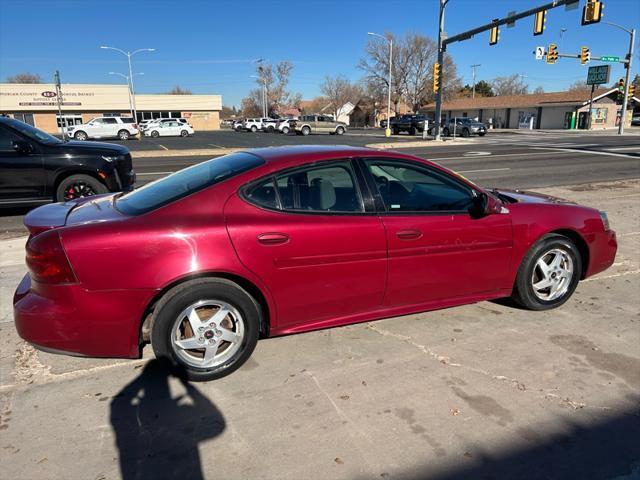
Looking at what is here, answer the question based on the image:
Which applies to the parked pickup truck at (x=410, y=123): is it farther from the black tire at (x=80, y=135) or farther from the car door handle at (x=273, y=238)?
the car door handle at (x=273, y=238)

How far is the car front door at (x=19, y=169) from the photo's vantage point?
742 cm

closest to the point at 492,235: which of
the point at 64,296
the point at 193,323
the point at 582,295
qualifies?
the point at 582,295

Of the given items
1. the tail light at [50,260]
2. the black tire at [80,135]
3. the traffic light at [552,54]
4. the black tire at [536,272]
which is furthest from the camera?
the black tire at [80,135]

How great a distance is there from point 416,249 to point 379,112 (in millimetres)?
87919

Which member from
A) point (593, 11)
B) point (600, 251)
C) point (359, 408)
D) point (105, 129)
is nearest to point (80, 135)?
point (105, 129)

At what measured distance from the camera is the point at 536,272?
4168 millimetres

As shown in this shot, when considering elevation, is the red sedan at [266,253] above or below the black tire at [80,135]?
below

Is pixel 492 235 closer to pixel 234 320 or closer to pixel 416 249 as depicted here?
pixel 416 249

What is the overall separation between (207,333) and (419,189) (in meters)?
1.97

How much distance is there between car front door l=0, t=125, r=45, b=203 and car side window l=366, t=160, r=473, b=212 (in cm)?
621

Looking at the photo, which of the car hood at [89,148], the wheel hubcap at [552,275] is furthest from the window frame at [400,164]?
the car hood at [89,148]

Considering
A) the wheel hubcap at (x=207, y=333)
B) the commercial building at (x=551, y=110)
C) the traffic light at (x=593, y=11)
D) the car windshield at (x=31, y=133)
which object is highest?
the traffic light at (x=593, y=11)

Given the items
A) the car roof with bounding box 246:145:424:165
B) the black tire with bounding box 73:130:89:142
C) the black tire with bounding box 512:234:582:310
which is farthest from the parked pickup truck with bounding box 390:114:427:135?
the car roof with bounding box 246:145:424:165

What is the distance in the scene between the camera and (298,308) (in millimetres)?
3328
